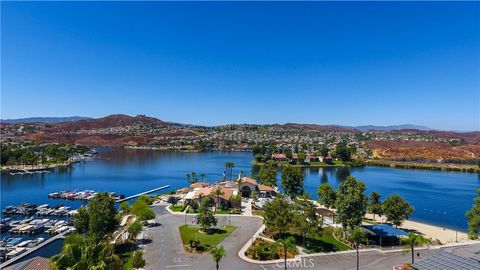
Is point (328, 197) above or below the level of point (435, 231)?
above

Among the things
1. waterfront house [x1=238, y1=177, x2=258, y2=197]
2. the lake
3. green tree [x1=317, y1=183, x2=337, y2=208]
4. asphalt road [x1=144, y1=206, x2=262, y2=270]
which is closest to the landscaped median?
asphalt road [x1=144, y1=206, x2=262, y2=270]

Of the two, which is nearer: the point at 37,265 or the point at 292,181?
the point at 37,265

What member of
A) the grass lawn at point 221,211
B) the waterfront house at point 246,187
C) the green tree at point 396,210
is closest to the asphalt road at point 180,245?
the grass lawn at point 221,211

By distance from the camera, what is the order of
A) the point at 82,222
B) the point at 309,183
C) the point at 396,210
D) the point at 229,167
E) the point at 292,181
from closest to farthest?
the point at 82,222
the point at 396,210
the point at 292,181
the point at 309,183
the point at 229,167

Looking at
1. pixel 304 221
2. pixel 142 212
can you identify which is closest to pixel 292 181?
pixel 304 221

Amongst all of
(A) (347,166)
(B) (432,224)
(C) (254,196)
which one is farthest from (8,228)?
(A) (347,166)

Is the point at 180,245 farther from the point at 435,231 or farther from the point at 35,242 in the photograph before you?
the point at 435,231

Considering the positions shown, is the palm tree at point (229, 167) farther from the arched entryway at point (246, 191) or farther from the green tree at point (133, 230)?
the green tree at point (133, 230)
